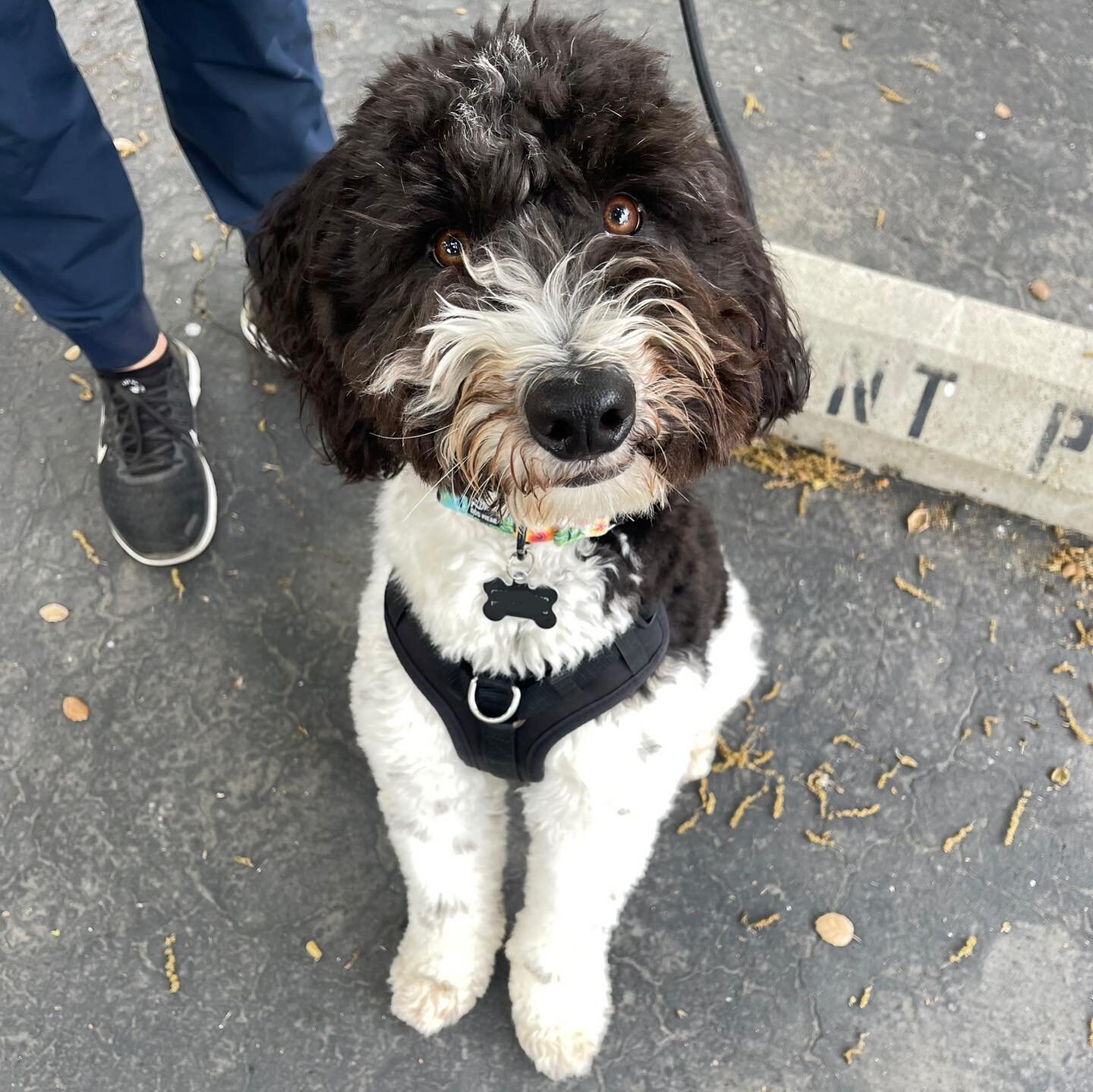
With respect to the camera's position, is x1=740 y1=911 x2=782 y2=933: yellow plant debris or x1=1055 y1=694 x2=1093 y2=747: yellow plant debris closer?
x1=740 y1=911 x2=782 y2=933: yellow plant debris

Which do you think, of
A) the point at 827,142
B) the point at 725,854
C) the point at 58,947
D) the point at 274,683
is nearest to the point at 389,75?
the point at 274,683

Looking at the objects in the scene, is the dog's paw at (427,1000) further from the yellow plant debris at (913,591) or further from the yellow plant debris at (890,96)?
the yellow plant debris at (890,96)

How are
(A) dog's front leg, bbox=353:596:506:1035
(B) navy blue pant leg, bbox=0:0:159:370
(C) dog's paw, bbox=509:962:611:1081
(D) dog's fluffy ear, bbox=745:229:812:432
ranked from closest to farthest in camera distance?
(D) dog's fluffy ear, bbox=745:229:812:432, (A) dog's front leg, bbox=353:596:506:1035, (B) navy blue pant leg, bbox=0:0:159:370, (C) dog's paw, bbox=509:962:611:1081

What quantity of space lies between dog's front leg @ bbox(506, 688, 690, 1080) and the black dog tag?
0.80ft

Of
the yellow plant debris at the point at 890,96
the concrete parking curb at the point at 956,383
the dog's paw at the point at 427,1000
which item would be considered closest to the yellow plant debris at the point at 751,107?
the yellow plant debris at the point at 890,96

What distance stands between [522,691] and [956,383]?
6.03ft

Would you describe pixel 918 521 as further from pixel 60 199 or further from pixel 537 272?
pixel 60 199

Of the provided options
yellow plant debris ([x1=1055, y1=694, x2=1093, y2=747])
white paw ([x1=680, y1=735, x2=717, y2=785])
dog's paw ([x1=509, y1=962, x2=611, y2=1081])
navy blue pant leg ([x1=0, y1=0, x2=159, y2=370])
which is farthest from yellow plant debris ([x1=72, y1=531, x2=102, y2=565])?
yellow plant debris ([x1=1055, y1=694, x2=1093, y2=747])

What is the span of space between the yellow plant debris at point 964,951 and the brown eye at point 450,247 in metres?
2.09

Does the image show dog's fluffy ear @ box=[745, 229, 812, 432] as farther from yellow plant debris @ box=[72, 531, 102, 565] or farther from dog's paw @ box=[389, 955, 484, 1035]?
yellow plant debris @ box=[72, 531, 102, 565]

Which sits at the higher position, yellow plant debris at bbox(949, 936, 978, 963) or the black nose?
the black nose

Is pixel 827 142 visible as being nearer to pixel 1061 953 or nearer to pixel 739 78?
pixel 739 78

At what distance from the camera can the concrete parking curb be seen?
282cm

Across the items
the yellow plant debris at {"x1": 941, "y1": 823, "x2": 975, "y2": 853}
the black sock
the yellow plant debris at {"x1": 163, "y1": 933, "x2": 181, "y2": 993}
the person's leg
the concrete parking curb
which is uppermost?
the person's leg
